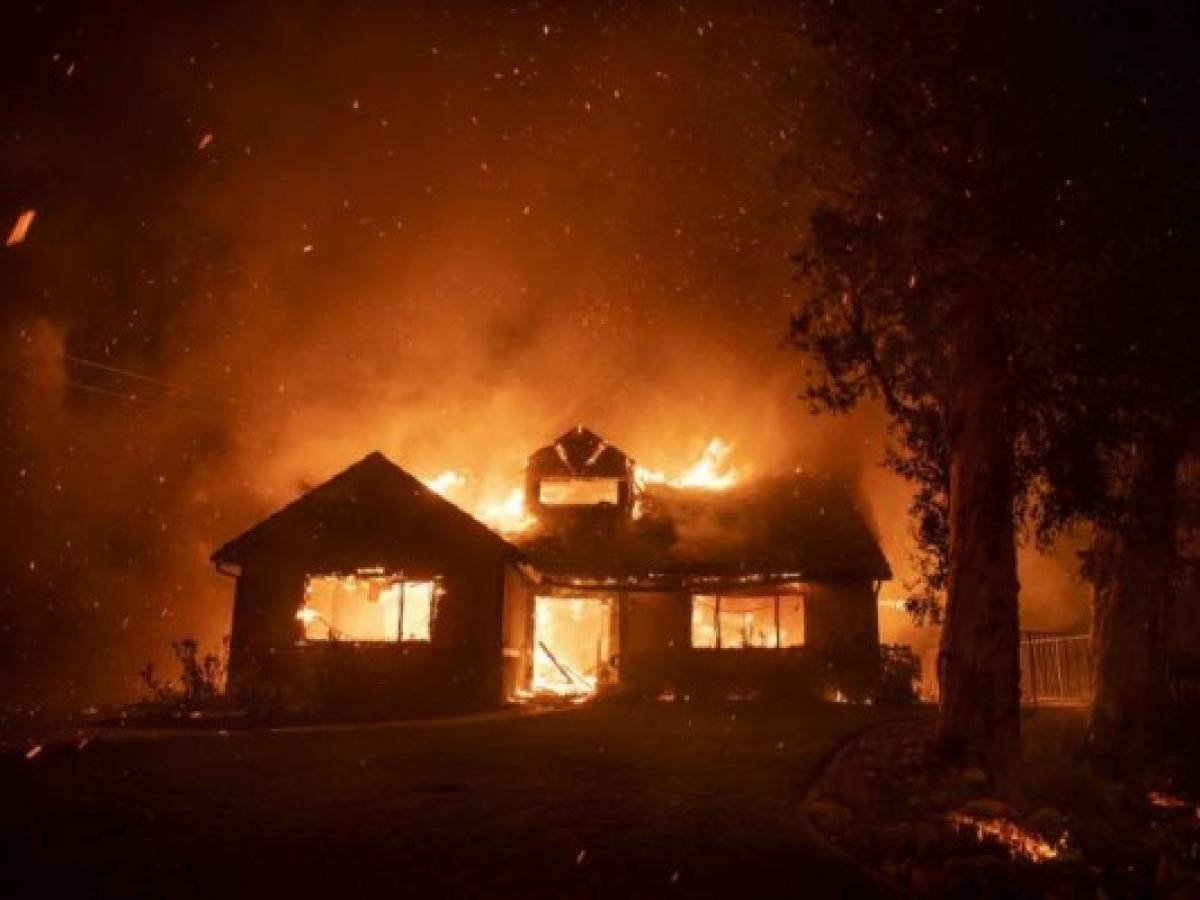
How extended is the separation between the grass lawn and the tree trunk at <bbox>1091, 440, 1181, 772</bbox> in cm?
381

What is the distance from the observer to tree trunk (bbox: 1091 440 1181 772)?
1251cm

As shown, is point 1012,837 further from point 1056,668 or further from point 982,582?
point 1056,668

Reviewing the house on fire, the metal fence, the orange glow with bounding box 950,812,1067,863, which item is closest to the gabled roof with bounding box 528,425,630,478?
the house on fire

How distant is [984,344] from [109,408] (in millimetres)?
46164

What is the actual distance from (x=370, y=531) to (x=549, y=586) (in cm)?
693

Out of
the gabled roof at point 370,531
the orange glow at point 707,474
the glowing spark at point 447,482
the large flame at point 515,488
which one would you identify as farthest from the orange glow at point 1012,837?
the glowing spark at point 447,482

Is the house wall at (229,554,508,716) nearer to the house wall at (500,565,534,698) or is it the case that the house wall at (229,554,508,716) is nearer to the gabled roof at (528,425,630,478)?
the house wall at (500,565,534,698)

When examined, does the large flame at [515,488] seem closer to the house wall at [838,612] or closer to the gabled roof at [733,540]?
the gabled roof at [733,540]

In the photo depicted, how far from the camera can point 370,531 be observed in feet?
76.2

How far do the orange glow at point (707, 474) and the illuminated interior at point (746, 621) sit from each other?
5.89 meters

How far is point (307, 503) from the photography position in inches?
922

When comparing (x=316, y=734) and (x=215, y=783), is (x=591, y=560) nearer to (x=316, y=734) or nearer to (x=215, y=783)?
(x=316, y=734)

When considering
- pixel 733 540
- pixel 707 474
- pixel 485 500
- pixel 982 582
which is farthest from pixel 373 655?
pixel 707 474

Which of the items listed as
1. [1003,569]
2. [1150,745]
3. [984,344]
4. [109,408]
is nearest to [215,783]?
[1003,569]
